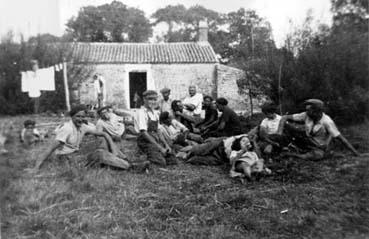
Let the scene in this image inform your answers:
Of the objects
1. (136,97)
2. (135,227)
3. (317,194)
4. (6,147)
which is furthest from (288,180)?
(136,97)

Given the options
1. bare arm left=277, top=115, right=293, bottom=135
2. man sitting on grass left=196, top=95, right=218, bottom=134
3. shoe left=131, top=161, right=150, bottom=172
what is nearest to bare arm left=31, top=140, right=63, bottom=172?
shoe left=131, top=161, right=150, bottom=172

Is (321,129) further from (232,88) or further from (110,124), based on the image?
(232,88)

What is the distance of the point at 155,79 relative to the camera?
1310 cm

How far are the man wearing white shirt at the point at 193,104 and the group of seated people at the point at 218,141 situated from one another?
1.17 m

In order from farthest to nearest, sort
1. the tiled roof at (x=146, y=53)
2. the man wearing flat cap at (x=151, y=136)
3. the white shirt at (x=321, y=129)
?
the tiled roof at (x=146, y=53), the man wearing flat cap at (x=151, y=136), the white shirt at (x=321, y=129)

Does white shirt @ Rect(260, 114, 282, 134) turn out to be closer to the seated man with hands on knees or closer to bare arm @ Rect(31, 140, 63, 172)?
the seated man with hands on knees

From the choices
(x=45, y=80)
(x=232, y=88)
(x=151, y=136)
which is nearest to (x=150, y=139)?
(x=151, y=136)

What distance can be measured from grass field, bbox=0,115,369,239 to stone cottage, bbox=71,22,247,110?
523cm

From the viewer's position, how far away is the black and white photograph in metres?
3.40

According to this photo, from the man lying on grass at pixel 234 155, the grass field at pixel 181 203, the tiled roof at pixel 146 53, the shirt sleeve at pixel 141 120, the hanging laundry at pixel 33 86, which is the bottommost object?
the grass field at pixel 181 203

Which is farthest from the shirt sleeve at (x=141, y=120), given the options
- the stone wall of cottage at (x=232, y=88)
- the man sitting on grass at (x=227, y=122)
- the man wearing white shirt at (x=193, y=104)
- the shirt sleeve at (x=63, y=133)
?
the stone wall of cottage at (x=232, y=88)

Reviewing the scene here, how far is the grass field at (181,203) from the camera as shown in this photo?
325 centimetres

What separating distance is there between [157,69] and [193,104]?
5001mm

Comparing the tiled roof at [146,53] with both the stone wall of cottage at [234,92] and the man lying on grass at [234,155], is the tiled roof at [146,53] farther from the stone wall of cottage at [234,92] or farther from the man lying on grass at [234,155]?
the man lying on grass at [234,155]
